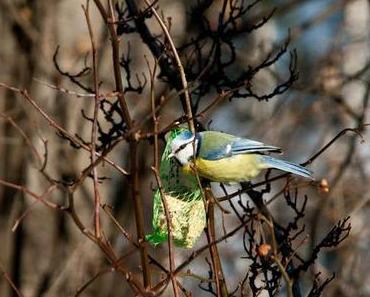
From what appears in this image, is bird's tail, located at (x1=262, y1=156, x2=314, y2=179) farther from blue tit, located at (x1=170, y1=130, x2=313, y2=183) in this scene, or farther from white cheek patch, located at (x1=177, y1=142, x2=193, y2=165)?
white cheek patch, located at (x1=177, y1=142, x2=193, y2=165)

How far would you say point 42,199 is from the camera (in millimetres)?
2115

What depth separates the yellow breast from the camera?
2.50 meters

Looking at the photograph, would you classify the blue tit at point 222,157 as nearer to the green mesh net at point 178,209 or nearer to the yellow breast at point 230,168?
the yellow breast at point 230,168

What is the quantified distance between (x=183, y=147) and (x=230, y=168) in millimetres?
155

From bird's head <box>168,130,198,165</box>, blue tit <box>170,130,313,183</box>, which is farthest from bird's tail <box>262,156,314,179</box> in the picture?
bird's head <box>168,130,198,165</box>

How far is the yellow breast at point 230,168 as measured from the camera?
8.19 ft

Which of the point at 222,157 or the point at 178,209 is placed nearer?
the point at 222,157

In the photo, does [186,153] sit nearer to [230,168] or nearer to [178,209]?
[230,168]

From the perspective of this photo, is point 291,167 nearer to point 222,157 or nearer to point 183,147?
point 222,157

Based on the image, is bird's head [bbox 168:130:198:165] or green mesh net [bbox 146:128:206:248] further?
green mesh net [bbox 146:128:206:248]

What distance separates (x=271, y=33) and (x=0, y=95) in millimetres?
4545

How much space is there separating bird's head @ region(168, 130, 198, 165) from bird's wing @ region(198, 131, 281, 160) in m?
0.03

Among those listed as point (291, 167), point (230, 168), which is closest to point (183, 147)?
point (230, 168)

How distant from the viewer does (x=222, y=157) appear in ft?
8.20
